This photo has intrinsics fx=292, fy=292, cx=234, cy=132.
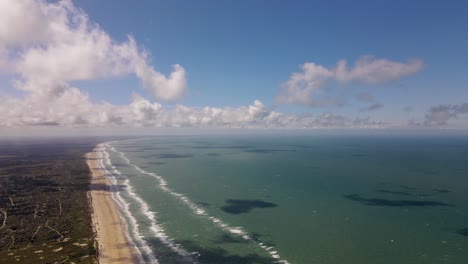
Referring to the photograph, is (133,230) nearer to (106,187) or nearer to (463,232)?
(106,187)

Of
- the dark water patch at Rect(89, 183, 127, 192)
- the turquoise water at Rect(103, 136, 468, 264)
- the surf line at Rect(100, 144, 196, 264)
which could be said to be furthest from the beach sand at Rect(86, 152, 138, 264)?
the dark water patch at Rect(89, 183, 127, 192)

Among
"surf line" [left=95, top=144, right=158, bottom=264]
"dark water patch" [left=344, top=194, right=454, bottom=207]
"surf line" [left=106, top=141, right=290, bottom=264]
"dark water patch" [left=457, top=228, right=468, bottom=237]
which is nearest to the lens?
"surf line" [left=95, top=144, right=158, bottom=264]

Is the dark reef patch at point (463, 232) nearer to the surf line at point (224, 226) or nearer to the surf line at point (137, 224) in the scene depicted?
the surf line at point (224, 226)

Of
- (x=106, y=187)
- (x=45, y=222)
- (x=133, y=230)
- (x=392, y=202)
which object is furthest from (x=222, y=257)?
(x=106, y=187)

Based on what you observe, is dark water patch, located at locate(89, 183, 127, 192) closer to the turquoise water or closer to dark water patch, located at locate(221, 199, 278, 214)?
the turquoise water

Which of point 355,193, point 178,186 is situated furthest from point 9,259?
point 355,193

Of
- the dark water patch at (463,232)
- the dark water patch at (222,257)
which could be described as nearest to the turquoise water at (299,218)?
the dark water patch at (222,257)
